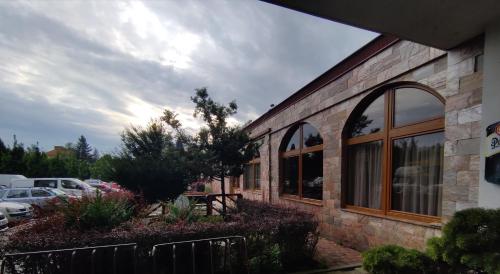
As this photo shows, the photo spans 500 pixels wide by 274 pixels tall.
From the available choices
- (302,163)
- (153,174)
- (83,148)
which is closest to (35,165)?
(153,174)

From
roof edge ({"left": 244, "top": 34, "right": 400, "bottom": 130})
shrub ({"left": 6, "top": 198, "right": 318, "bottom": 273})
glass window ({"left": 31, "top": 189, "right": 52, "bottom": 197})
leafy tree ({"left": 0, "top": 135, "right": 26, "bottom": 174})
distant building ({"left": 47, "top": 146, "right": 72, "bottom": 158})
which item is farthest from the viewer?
distant building ({"left": 47, "top": 146, "right": 72, "bottom": 158})

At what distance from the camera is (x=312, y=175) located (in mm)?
7910

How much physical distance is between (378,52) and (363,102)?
1044mm

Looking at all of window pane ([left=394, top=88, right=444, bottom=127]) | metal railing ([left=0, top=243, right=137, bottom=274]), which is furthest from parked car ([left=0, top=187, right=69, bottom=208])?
window pane ([left=394, top=88, right=444, bottom=127])

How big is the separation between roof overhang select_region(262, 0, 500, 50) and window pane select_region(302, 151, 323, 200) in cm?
447

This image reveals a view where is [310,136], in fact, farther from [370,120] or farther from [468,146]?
[468,146]

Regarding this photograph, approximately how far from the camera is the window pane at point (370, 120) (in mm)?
5480

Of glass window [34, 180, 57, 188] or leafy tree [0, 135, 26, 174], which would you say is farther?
leafy tree [0, 135, 26, 174]

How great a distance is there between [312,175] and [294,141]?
1747 mm

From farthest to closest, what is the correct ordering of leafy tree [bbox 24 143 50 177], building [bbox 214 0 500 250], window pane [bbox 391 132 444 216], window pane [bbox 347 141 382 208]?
leafy tree [bbox 24 143 50 177] → window pane [bbox 347 141 382 208] → window pane [bbox 391 132 444 216] → building [bbox 214 0 500 250]

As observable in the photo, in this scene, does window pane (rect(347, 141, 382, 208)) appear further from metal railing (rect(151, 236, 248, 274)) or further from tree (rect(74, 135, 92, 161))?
tree (rect(74, 135, 92, 161))

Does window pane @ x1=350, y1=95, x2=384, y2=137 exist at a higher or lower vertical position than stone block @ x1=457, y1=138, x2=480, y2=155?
higher

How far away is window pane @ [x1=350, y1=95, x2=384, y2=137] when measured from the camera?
548 centimetres

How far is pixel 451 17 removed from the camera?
303cm
